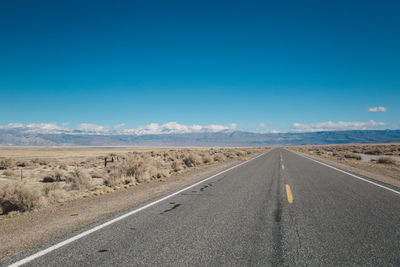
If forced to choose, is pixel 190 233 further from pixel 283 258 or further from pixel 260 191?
pixel 260 191

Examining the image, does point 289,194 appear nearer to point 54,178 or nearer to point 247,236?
point 247,236

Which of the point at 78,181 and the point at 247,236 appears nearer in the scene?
the point at 247,236

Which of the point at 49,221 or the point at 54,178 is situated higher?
the point at 49,221

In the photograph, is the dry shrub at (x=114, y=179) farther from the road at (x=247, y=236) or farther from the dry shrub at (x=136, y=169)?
the road at (x=247, y=236)

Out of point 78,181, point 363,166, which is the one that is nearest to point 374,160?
point 363,166

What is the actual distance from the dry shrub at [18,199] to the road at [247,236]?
11.4 ft

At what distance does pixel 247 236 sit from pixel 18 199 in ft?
21.0

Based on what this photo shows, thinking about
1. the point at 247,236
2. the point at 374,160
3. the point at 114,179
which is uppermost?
the point at 247,236

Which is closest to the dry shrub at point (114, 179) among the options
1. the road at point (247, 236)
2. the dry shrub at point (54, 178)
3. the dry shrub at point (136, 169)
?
the dry shrub at point (136, 169)

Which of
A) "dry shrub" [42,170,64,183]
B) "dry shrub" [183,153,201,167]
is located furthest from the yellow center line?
"dry shrub" [183,153,201,167]

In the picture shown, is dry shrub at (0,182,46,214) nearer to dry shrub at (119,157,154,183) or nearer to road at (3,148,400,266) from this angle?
road at (3,148,400,266)

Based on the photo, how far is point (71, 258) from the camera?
345cm

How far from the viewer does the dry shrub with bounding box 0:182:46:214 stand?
22.5 feet

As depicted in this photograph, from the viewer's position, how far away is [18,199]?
689 centimetres
